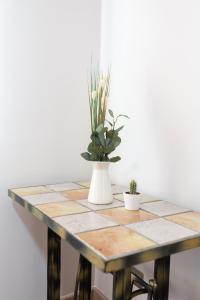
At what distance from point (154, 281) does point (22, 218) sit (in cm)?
82

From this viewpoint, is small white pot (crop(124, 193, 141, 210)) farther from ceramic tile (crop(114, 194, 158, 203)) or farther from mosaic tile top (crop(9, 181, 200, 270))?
ceramic tile (crop(114, 194, 158, 203))

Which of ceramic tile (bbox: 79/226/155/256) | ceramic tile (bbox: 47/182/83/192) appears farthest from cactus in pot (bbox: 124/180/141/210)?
ceramic tile (bbox: 47/182/83/192)

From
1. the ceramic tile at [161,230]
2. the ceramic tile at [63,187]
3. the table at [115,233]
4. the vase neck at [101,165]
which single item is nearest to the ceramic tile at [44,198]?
the table at [115,233]

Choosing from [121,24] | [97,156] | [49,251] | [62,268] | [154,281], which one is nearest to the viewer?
[154,281]

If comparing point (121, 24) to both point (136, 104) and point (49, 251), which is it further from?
point (49, 251)

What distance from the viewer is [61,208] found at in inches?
46.7

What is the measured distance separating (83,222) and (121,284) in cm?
23

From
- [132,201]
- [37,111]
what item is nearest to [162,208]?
[132,201]

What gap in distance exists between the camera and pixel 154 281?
1.08m

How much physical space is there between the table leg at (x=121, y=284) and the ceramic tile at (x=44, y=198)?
19.5 inches

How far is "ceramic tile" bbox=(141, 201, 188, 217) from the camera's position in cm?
117

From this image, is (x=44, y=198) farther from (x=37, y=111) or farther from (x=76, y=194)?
(x=37, y=111)

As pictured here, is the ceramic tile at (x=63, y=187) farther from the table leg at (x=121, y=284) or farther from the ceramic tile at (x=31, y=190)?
the table leg at (x=121, y=284)

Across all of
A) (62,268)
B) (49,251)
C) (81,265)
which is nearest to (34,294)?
(62,268)
